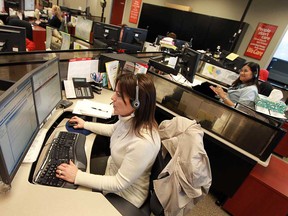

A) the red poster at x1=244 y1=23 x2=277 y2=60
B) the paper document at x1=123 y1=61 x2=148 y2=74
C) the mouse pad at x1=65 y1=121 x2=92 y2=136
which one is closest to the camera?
the mouse pad at x1=65 y1=121 x2=92 y2=136

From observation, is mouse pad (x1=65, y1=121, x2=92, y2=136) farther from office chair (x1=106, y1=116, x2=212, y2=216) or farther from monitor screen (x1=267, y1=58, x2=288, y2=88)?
monitor screen (x1=267, y1=58, x2=288, y2=88)

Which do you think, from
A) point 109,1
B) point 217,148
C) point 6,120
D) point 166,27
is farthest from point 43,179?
point 109,1

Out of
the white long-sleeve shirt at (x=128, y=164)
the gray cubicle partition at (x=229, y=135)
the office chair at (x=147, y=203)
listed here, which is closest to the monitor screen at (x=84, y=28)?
the gray cubicle partition at (x=229, y=135)

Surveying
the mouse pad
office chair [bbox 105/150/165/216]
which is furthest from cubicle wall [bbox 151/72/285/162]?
the mouse pad

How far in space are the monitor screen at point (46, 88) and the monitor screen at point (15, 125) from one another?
81mm

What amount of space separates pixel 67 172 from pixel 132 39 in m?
2.78

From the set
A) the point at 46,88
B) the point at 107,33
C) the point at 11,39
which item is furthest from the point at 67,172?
the point at 107,33

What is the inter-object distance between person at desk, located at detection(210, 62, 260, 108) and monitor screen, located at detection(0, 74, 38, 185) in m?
1.91

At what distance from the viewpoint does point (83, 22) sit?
3189 mm

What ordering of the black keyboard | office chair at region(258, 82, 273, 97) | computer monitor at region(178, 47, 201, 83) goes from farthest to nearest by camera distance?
1. office chair at region(258, 82, 273, 97)
2. computer monitor at region(178, 47, 201, 83)
3. the black keyboard

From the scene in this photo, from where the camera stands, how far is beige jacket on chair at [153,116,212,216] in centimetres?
95

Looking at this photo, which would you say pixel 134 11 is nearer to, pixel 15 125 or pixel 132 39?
pixel 132 39

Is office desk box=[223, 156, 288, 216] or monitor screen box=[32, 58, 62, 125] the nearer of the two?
monitor screen box=[32, 58, 62, 125]

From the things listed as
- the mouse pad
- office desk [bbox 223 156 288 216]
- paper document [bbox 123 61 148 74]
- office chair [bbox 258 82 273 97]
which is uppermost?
paper document [bbox 123 61 148 74]
